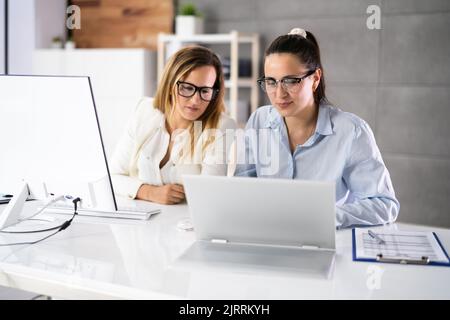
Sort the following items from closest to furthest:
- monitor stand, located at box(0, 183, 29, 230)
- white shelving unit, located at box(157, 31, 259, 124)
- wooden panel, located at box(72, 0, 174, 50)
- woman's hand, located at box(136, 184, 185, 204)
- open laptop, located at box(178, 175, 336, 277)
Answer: open laptop, located at box(178, 175, 336, 277)
monitor stand, located at box(0, 183, 29, 230)
woman's hand, located at box(136, 184, 185, 204)
white shelving unit, located at box(157, 31, 259, 124)
wooden panel, located at box(72, 0, 174, 50)

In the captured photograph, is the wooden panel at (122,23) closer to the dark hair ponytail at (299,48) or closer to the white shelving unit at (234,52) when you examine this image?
the white shelving unit at (234,52)

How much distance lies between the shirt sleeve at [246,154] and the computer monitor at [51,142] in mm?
655

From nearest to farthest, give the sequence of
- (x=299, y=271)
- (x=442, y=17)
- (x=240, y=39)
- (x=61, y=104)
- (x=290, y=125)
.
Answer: (x=299, y=271) → (x=61, y=104) → (x=290, y=125) → (x=442, y=17) → (x=240, y=39)

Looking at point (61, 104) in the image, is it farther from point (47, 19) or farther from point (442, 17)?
point (47, 19)

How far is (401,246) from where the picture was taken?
1.55 m

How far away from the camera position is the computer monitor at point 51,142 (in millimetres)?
1655

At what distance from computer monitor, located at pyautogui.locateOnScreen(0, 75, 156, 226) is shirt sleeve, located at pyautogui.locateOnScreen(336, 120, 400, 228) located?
732 millimetres

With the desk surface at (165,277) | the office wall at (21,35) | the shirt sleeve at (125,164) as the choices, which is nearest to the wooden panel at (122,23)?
the office wall at (21,35)

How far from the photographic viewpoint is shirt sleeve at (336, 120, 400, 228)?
180cm

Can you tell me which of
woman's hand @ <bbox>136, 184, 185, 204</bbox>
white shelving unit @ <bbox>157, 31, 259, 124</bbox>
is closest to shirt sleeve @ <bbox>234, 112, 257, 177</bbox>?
woman's hand @ <bbox>136, 184, 185, 204</bbox>

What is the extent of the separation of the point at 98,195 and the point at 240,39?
2.50 m

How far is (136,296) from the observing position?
4.06ft

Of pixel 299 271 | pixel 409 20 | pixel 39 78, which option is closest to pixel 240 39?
pixel 409 20

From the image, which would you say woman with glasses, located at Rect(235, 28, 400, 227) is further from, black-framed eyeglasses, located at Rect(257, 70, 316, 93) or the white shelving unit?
the white shelving unit
